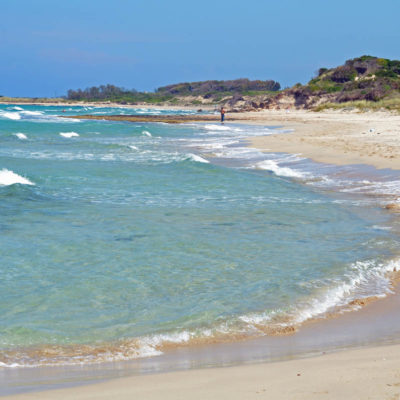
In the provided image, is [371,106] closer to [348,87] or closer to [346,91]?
[346,91]

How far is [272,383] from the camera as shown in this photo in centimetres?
386

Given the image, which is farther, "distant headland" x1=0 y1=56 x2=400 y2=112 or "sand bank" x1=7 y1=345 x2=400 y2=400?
"distant headland" x1=0 y1=56 x2=400 y2=112

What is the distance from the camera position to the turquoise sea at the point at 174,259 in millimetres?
5477

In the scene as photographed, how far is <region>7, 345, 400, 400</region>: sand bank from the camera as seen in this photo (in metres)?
3.62

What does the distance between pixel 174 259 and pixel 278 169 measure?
36.6ft

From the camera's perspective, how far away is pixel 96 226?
9.89 m

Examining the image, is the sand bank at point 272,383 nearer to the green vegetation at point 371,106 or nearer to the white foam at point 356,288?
the white foam at point 356,288

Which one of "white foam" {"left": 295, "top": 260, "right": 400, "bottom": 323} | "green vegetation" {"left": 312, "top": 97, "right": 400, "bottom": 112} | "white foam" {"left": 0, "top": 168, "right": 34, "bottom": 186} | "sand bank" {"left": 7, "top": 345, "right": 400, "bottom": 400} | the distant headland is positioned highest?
the distant headland

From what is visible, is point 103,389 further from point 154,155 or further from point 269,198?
point 154,155

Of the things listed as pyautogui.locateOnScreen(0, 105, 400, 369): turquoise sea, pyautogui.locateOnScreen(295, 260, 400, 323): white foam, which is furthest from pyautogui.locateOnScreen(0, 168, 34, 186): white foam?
pyautogui.locateOnScreen(295, 260, 400, 323): white foam

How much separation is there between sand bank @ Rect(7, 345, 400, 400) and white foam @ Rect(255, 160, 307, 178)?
13211 millimetres

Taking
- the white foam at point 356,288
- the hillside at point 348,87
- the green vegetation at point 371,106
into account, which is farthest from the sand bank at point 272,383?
the hillside at point 348,87

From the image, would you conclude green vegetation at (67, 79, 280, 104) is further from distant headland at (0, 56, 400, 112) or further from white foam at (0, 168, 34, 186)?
white foam at (0, 168, 34, 186)

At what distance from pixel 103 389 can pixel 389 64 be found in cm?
8040
